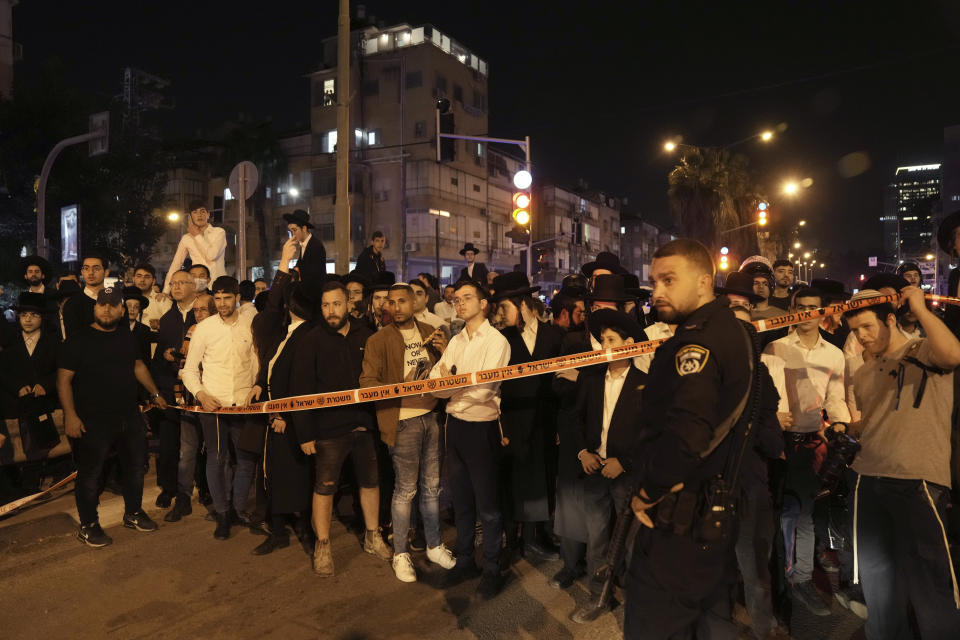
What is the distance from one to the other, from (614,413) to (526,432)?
118cm

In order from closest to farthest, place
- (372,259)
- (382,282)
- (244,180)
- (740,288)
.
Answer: (740,288) → (382,282) → (244,180) → (372,259)

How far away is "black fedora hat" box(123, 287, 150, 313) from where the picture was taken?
7.46m

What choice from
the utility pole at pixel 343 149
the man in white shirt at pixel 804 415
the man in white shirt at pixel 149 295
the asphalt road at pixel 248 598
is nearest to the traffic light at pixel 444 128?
the utility pole at pixel 343 149

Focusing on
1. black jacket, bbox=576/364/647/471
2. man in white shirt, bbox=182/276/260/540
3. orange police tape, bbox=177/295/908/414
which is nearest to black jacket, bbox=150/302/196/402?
man in white shirt, bbox=182/276/260/540

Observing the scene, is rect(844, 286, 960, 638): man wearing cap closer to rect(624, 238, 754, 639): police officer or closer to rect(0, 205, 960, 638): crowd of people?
rect(0, 205, 960, 638): crowd of people

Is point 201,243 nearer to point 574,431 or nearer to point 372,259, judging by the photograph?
point 372,259

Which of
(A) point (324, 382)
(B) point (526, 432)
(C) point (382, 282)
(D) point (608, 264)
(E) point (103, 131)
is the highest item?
(E) point (103, 131)

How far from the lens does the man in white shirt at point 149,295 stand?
8281 millimetres

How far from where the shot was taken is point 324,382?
5.12 m

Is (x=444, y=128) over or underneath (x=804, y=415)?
over

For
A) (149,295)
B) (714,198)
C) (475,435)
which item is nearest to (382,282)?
(475,435)

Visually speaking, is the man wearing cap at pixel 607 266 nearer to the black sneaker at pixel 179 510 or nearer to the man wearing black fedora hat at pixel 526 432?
the man wearing black fedora hat at pixel 526 432

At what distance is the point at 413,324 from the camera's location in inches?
221

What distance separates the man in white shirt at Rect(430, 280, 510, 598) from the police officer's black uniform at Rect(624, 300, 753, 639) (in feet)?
6.59
